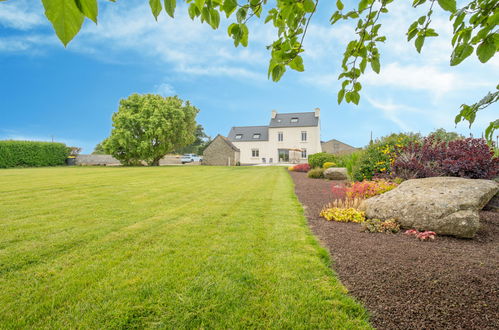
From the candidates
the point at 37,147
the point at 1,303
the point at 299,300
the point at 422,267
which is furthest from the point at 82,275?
the point at 37,147

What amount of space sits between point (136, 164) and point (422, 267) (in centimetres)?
3380

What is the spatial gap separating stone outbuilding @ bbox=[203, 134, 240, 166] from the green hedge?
21.0 m

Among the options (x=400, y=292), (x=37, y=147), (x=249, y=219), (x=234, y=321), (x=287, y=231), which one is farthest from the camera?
(x=37, y=147)

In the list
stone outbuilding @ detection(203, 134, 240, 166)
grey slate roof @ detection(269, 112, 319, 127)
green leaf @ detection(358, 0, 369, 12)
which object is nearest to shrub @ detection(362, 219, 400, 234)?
green leaf @ detection(358, 0, 369, 12)

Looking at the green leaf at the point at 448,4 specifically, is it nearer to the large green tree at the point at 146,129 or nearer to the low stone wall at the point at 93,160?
the large green tree at the point at 146,129

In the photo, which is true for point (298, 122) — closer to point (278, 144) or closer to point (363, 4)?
point (278, 144)

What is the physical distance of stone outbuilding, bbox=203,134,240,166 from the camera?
36.0m

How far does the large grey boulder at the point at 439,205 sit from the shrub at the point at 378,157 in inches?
157

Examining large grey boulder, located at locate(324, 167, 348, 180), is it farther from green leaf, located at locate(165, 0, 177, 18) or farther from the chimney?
the chimney

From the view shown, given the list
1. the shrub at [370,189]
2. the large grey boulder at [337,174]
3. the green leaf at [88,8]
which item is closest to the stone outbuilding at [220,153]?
the large grey boulder at [337,174]

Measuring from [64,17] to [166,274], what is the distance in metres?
2.74

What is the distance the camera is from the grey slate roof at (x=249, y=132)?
4124 centimetres

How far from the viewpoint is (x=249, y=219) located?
17.2ft

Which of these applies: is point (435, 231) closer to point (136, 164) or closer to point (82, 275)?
point (82, 275)
